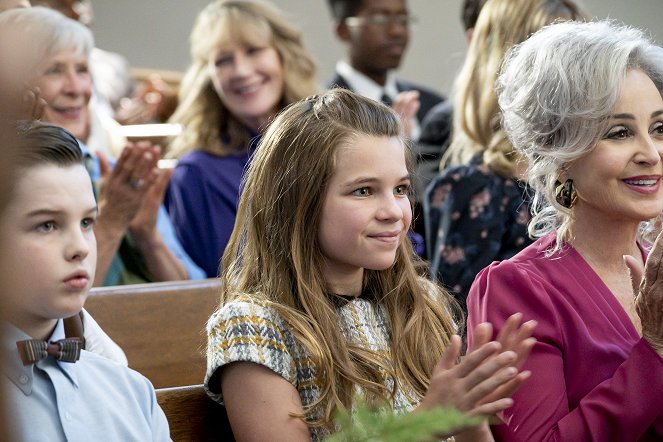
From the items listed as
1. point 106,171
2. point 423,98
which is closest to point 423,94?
point 423,98

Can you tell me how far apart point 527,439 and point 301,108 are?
782 millimetres

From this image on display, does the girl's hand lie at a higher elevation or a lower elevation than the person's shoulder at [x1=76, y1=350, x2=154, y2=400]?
higher

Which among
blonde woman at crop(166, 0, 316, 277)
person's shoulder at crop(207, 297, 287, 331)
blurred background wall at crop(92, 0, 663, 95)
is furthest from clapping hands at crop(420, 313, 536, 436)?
blurred background wall at crop(92, 0, 663, 95)

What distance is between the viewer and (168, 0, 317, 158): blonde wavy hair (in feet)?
13.4

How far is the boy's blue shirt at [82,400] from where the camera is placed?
1.72m

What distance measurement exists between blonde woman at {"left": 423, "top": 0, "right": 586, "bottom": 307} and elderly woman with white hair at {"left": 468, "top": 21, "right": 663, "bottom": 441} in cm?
75

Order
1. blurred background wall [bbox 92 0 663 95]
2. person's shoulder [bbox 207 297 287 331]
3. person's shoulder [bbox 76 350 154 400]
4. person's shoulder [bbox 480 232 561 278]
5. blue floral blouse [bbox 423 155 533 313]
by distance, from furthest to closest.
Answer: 1. blurred background wall [bbox 92 0 663 95]
2. blue floral blouse [bbox 423 155 533 313]
3. person's shoulder [bbox 480 232 561 278]
4. person's shoulder [bbox 207 297 287 331]
5. person's shoulder [bbox 76 350 154 400]

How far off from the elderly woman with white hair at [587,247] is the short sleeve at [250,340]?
373mm

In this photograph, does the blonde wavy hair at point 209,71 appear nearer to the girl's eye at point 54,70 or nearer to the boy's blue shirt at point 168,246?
the boy's blue shirt at point 168,246

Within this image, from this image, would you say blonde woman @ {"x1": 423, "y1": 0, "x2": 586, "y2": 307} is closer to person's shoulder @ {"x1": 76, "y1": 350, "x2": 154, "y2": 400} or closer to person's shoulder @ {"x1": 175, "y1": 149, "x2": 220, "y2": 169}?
person's shoulder @ {"x1": 175, "y1": 149, "x2": 220, "y2": 169}

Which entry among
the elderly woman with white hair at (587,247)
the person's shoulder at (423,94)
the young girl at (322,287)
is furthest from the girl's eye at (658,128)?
the person's shoulder at (423,94)

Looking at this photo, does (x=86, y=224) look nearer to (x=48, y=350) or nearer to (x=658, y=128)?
(x=48, y=350)

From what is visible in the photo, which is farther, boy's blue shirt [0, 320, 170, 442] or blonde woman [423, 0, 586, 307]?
blonde woman [423, 0, 586, 307]

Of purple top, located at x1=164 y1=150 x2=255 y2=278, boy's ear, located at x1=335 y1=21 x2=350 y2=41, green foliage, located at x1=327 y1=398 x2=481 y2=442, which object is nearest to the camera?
green foliage, located at x1=327 y1=398 x2=481 y2=442
